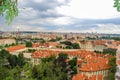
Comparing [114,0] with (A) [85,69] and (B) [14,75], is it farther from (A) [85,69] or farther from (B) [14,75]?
(A) [85,69]

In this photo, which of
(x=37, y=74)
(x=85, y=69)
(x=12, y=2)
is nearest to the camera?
(x=12, y=2)

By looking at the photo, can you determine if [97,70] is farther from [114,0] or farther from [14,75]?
[114,0]

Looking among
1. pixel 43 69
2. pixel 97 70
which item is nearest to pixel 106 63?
pixel 97 70

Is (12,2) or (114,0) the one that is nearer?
(114,0)

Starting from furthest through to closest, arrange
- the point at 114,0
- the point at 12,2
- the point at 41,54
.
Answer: the point at 41,54
the point at 12,2
the point at 114,0

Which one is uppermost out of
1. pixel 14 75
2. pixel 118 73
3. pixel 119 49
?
pixel 119 49

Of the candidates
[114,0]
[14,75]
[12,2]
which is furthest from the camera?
[14,75]

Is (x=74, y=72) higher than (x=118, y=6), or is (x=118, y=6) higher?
(x=118, y=6)

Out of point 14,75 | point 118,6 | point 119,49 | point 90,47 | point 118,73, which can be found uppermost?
point 118,6

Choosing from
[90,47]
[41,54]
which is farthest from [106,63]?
[90,47]
